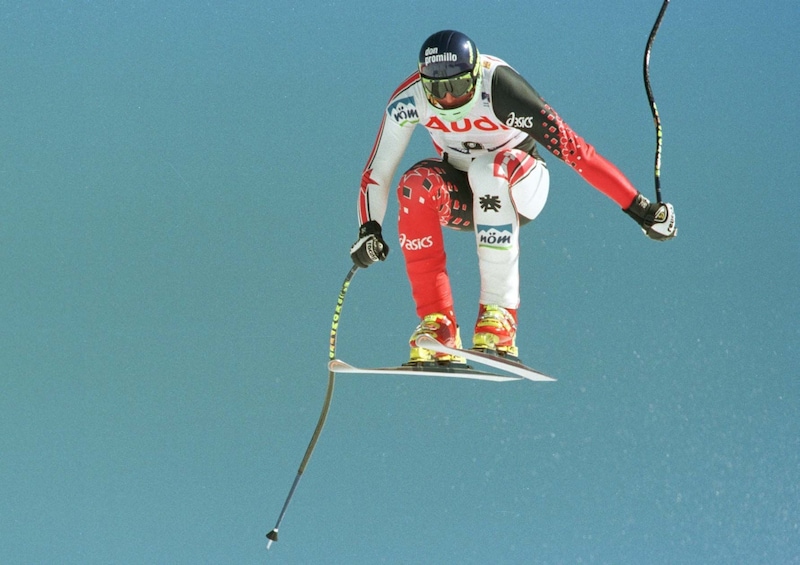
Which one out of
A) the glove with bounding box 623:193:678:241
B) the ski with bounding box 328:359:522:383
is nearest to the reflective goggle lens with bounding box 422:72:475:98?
the glove with bounding box 623:193:678:241

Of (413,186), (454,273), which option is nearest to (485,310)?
(413,186)

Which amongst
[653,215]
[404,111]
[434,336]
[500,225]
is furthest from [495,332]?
[404,111]

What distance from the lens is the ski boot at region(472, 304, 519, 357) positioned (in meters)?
3.27

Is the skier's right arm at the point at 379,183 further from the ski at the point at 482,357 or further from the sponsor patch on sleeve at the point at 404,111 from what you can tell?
the ski at the point at 482,357

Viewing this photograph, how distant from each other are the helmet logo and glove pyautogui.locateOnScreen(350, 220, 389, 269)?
0.51m

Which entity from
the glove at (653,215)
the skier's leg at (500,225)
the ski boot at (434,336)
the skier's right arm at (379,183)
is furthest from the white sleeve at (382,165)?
the glove at (653,215)

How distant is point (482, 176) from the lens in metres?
3.26

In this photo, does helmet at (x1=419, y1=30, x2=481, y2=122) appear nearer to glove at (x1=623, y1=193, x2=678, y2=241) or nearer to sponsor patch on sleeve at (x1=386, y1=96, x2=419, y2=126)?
sponsor patch on sleeve at (x1=386, y1=96, x2=419, y2=126)

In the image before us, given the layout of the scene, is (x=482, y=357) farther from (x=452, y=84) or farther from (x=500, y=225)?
(x=452, y=84)

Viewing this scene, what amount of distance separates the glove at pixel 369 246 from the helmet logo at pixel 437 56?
20.2 inches

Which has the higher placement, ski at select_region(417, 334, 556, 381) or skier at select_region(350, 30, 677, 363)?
skier at select_region(350, 30, 677, 363)

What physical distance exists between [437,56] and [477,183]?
390 mm

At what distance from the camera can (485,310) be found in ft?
10.9

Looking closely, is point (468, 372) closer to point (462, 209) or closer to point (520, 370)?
point (520, 370)
